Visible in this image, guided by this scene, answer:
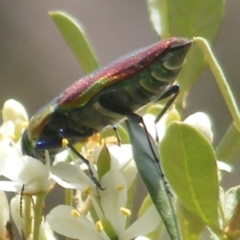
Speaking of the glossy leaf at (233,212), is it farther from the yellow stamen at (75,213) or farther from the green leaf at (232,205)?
the yellow stamen at (75,213)

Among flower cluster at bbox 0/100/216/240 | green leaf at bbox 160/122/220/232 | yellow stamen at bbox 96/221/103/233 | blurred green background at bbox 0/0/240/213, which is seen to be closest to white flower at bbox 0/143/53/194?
flower cluster at bbox 0/100/216/240

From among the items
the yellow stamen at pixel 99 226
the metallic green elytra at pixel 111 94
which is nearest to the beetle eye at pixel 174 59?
the metallic green elytra at pixel 111 94

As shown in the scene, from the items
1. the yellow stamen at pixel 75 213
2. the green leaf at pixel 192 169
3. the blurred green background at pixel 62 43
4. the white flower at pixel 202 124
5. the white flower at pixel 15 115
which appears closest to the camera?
the green leaf at pixel 192 169

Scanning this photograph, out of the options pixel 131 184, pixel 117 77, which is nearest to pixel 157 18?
pixel 117 77

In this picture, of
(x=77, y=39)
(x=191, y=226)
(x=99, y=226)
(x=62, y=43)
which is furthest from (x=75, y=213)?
(x=62, y=43)

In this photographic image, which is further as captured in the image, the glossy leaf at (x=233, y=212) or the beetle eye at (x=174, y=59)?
the beetle eye at (x=174, y=59)

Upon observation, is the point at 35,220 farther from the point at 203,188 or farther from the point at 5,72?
the point at 5,72

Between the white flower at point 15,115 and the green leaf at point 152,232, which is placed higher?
the white flower at point 15,115
